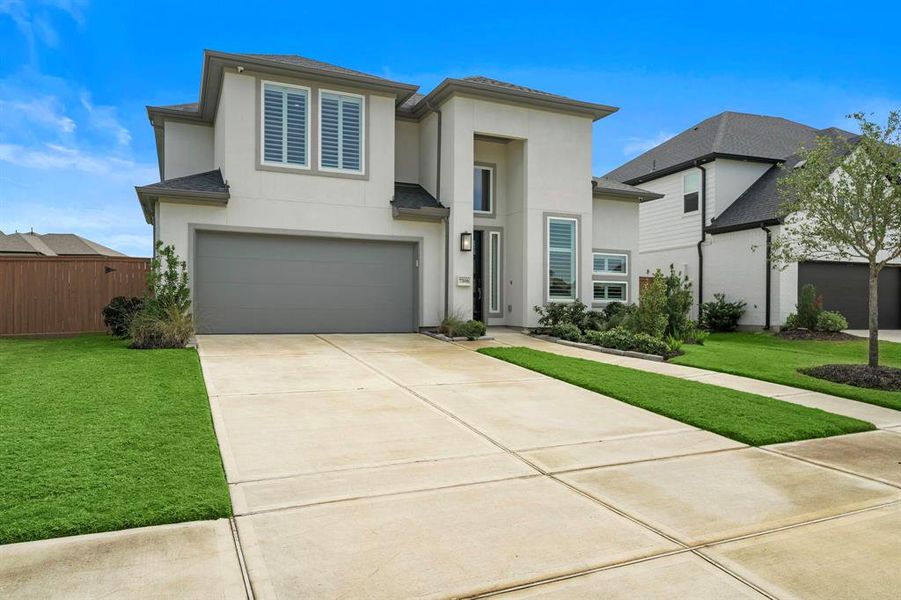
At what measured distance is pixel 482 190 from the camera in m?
14.5

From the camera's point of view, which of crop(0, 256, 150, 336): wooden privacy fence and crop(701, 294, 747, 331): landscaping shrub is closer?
crop(0, 256, 150, 336): wooden privacy fence

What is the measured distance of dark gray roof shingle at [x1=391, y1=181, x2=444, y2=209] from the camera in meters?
12.9

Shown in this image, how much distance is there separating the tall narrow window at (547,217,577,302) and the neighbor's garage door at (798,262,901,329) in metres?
7.73

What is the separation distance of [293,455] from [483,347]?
667 centimetres

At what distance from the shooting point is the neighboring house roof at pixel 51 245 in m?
25.4

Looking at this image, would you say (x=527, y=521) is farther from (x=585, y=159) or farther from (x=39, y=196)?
(x=39, y=196)

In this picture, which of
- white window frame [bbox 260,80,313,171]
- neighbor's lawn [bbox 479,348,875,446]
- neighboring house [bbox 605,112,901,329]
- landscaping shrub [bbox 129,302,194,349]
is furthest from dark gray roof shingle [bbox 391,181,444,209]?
neighboring house [bbox 605,112,901,329]

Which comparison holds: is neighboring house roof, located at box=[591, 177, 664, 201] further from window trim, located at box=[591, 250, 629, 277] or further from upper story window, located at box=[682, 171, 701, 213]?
upper story window, located at box=[682, 171, 701, 213]

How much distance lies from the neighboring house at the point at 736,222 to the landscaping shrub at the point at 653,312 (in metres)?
6.09

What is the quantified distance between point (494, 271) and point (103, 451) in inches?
436

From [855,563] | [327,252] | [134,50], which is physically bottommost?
[855,563]

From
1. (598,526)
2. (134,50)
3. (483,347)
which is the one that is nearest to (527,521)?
(598,526)

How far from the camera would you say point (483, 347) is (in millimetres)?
10953

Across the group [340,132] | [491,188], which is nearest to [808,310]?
[491,188]
